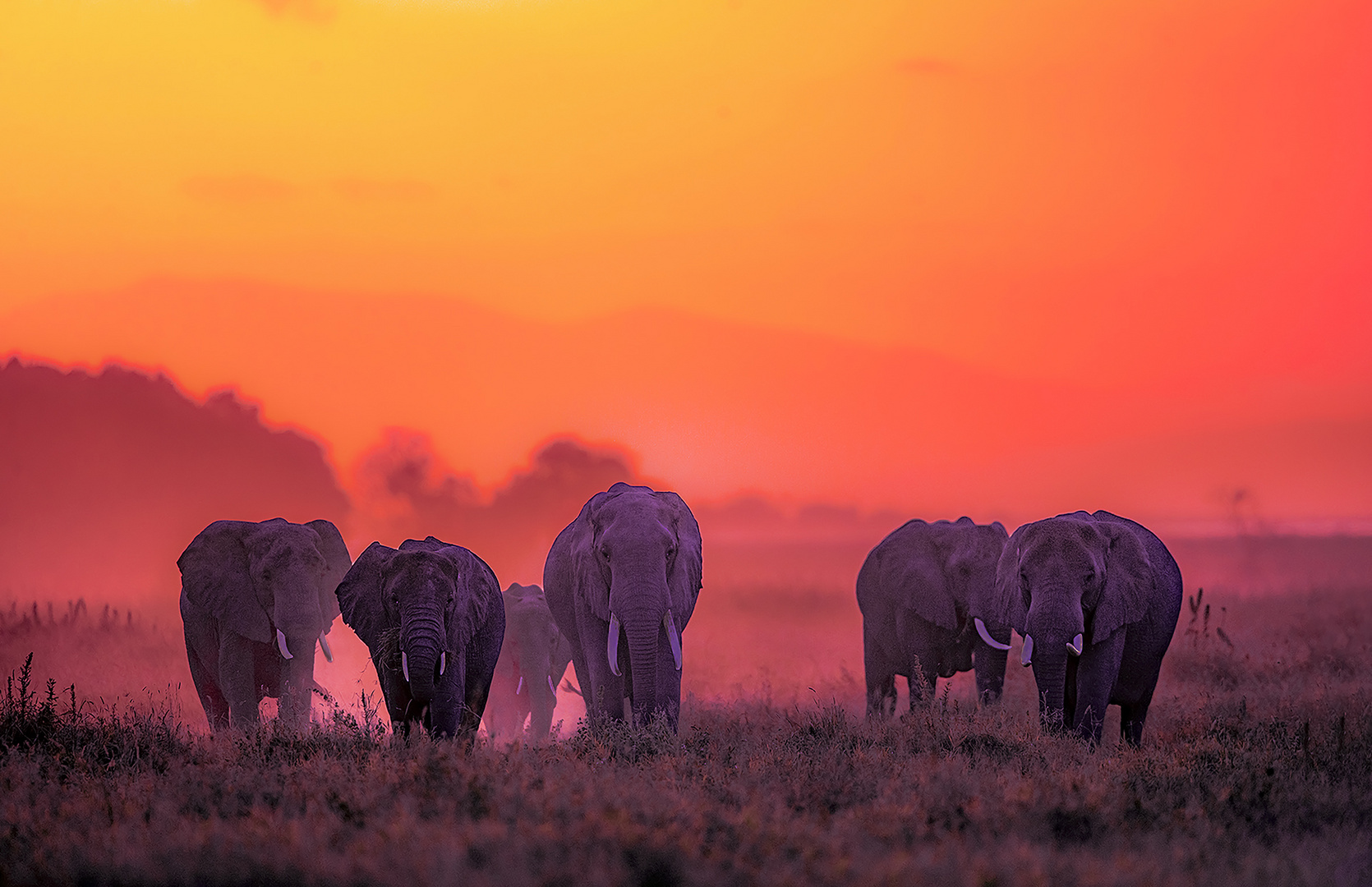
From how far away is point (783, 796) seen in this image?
10.5m

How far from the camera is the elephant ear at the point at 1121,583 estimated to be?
15227mm

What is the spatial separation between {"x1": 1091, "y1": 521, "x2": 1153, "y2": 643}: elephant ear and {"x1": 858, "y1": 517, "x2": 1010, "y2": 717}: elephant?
11.7 feet

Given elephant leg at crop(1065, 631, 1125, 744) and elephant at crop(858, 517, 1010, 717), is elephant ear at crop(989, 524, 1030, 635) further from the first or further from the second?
elephant at crop(858, 517, 1010, 717)

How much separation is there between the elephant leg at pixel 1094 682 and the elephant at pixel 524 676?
30.0 feet

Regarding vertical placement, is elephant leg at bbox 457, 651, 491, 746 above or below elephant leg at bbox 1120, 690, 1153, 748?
above

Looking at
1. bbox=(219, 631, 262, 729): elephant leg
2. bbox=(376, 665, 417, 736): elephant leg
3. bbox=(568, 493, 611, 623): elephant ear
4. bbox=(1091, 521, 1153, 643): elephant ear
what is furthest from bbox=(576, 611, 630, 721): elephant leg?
bbox=(1091, 521, 1153, 643): elephant ear

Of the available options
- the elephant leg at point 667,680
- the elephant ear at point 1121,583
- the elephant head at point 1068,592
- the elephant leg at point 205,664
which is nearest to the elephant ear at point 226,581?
the elephant leg at point 205,664

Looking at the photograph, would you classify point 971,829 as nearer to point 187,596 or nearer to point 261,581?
point 261,581

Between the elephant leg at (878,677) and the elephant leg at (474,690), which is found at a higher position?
the elephant leg at (474,690)

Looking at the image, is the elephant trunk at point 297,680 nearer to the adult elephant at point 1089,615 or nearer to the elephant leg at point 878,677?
the elephant leg at point 878,677

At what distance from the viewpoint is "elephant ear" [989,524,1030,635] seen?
15.7 metres

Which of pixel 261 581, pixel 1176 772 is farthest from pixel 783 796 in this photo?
pixel 261 581

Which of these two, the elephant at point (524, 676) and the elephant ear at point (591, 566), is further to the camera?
the elephant at point (524, 676)

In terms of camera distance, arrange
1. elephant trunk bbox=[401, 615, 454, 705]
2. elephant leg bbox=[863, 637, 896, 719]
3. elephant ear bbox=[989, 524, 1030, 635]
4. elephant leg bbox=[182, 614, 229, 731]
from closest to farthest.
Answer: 1. elephant trunk bbox=[401, 615, 454, 705]
2. elephant ear bbox=[989, 524, 1030, 635]
3. elephant leg bbox=[182, 614, 229, 731]
4. elephant leg bbox=[863, 637, 896, 719]
